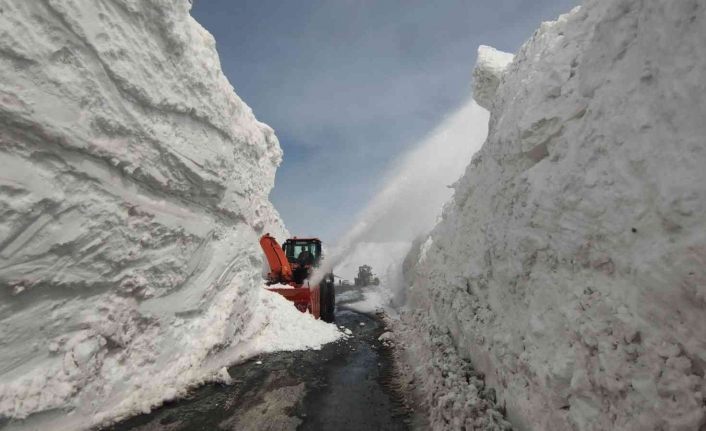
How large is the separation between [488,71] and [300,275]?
976cm

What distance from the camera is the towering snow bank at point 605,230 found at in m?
2.77

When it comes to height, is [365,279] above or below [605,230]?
above

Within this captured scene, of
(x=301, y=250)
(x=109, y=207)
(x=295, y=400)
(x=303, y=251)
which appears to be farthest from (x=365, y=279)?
(x=109, y=207)

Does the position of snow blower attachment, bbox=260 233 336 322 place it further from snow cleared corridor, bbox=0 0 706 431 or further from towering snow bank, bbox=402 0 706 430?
towering snow bank, bbox=402 0 706 430

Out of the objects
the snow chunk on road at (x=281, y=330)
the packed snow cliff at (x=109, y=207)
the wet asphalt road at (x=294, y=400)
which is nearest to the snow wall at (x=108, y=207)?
the packed snow cliff at (x=109, y=207)

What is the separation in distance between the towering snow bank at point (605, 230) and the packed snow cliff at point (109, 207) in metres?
6.23

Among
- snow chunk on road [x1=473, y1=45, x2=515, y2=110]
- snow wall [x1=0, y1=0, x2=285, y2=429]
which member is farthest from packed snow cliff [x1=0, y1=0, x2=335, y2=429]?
snow chunk on road [x1=473, y1=45, x2=515, y2=110]

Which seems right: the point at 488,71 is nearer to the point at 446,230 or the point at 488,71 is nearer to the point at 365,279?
the point at 446,230

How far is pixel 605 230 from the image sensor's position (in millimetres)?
3500

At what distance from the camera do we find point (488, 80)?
10.2m

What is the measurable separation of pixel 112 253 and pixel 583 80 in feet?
24.8

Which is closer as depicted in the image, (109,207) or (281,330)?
(109,207)

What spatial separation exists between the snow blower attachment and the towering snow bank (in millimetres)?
8329

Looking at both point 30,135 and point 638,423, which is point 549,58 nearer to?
point 638,423
